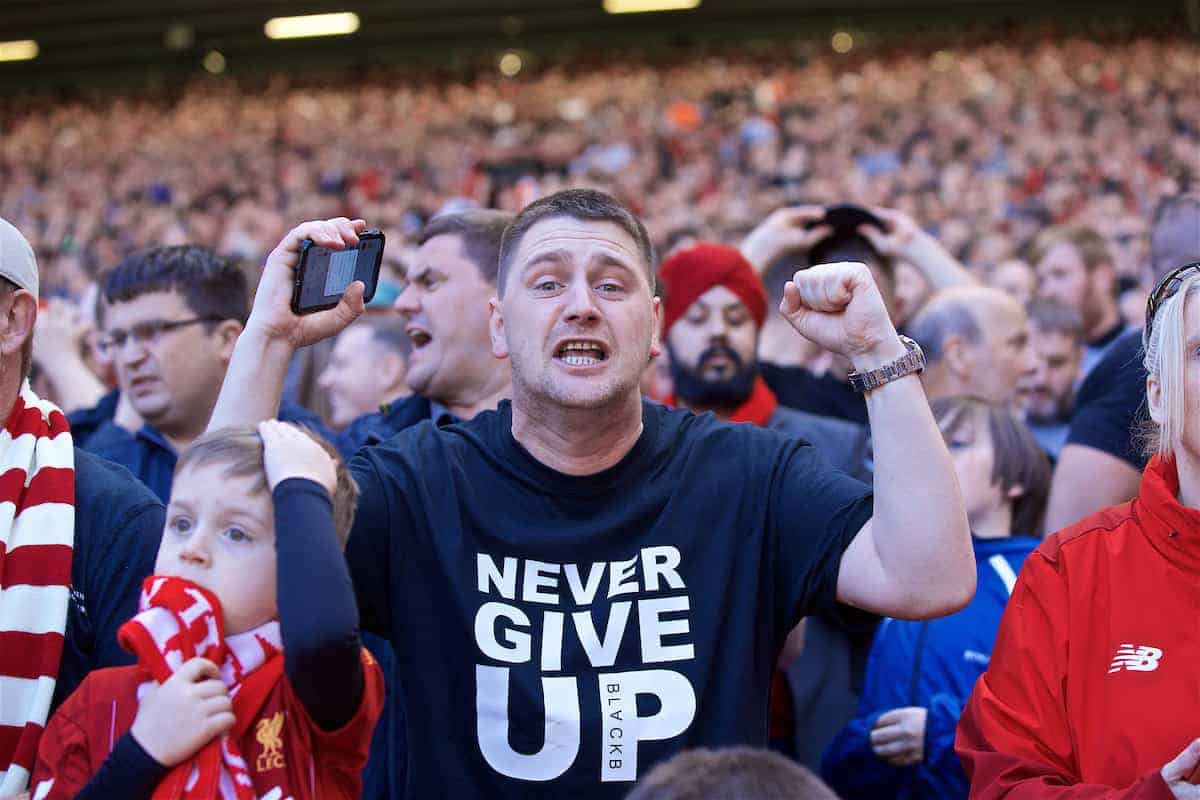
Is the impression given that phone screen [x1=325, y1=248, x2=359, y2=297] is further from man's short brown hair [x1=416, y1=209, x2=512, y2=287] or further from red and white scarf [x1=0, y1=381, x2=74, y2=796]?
man's short brown hair [x1=416, y1=209, x2=512, y2=287]

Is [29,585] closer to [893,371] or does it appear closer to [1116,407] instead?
[893,371]

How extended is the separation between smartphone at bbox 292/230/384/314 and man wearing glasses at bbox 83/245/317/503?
120 centimetres

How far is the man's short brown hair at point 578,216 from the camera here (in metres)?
2.77

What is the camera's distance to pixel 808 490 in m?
2.56

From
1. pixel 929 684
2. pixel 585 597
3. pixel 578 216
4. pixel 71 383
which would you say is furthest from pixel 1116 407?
pixel 71 383

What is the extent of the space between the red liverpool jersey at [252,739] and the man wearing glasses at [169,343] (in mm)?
1646

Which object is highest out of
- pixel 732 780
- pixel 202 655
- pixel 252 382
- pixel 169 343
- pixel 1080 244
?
pixel 1080 244

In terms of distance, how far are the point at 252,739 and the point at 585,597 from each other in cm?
60

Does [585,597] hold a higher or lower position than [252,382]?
lower

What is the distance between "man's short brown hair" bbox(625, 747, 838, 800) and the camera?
1.71 meters

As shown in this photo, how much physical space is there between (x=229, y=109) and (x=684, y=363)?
18.4 m

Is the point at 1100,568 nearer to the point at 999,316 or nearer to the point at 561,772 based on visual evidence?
the point at 561,772

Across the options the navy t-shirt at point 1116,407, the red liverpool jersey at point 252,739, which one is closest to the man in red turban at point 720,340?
the navy t-shirt at point 1116,407

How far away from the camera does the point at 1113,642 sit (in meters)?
2.37
